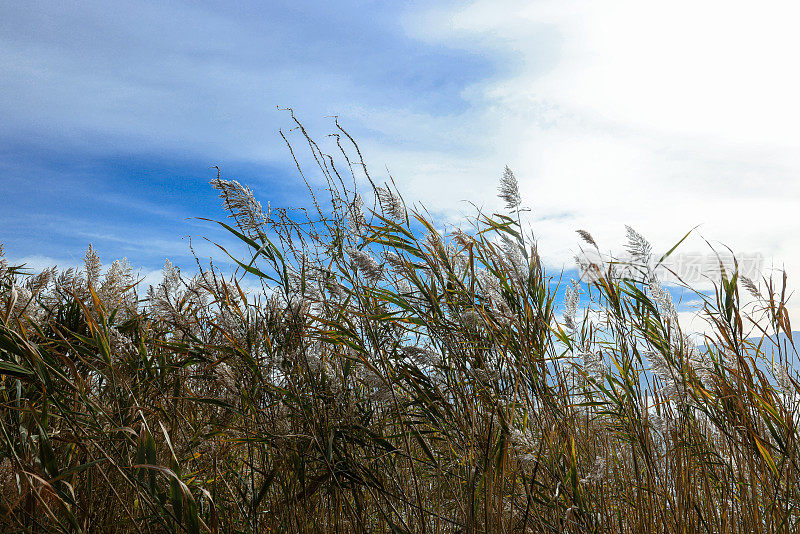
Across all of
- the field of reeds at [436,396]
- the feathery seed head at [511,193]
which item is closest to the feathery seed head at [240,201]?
the field of reeds at [436,396]

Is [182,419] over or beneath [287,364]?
beneath

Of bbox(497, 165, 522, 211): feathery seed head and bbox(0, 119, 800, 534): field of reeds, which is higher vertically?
bbox(497, 165, 522, 211): feathery seed head

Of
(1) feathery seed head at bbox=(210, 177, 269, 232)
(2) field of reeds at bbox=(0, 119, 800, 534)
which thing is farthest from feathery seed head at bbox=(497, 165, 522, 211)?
(1) feathery seed head at bbox=(210, 177, 269, 232)

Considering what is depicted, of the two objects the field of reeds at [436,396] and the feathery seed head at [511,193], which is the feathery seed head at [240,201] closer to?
the field of reeds at [436,396]

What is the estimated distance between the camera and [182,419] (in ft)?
7.11

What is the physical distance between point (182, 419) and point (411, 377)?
3.39 feet

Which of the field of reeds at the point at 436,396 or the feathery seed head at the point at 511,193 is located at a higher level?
the feathery seed head at the point at 511,193

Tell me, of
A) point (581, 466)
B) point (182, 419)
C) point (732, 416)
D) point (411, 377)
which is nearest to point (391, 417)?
point (411, 377)

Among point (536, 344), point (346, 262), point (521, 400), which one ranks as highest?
point (346, 262)

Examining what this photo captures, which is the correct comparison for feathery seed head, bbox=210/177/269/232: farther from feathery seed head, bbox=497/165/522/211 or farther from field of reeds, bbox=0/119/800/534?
feathery seed head, bbox=497/165/522/211

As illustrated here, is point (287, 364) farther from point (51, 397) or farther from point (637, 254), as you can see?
point (637, 254)

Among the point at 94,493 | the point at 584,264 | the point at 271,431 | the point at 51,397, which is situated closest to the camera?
the point at 51,397

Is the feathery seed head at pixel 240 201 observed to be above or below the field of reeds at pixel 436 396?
above

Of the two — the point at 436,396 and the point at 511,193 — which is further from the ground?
the point at 511,193
